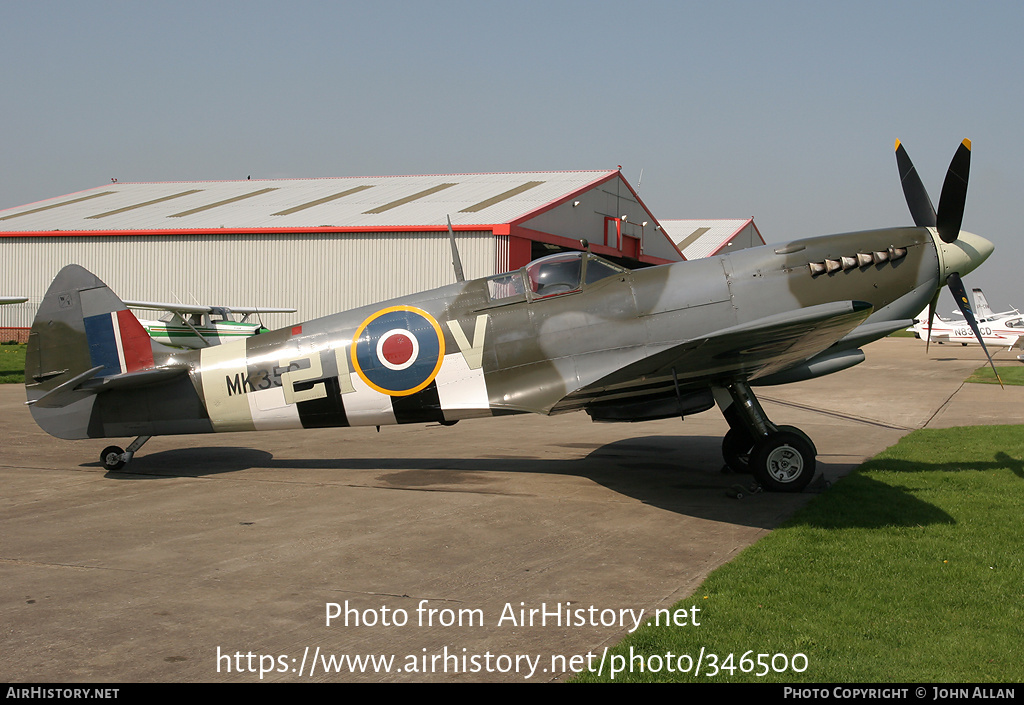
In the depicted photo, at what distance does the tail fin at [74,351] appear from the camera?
27.8ft

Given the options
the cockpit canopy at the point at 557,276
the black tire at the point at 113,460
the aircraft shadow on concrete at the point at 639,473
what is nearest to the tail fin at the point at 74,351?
the black tire at the point at 113,460

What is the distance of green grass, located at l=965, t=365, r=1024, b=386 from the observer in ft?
70.9

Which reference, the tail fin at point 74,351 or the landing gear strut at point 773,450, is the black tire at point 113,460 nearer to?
the tail fin at point 74,351

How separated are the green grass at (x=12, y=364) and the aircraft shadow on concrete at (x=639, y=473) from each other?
12.6 meters

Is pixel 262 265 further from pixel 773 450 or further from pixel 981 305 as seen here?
pixel 981 305

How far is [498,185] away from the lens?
31.5 m

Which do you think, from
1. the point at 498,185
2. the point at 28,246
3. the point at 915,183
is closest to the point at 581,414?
the point at 915,183

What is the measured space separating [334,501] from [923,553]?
16.4ft

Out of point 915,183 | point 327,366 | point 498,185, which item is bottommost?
point 327,366

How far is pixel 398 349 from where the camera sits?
7.99 m

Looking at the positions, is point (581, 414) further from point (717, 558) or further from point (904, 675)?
point (904, 675)

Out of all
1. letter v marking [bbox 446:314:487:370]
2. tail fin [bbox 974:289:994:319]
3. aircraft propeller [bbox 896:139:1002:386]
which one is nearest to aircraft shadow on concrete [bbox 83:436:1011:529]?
letter v marking [bbox 446:314:487:370]

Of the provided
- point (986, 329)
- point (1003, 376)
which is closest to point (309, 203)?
point (1003, 376)

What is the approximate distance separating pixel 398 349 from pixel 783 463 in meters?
3.99
